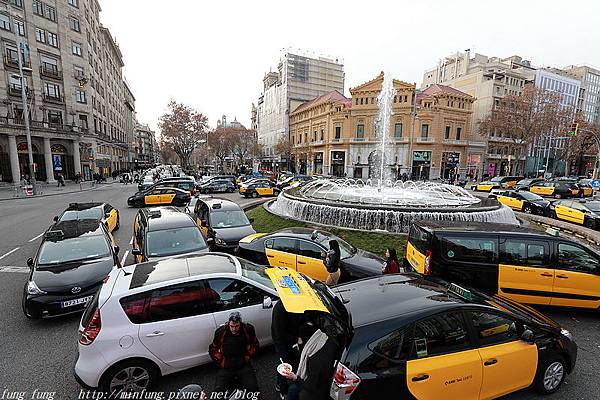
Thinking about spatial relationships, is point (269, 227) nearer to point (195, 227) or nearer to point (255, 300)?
point (195, 227)

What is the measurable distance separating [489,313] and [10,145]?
48836 millimetres

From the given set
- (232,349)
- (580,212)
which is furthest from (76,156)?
(580,212)

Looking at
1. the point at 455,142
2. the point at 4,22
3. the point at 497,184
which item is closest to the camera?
the point at 497,184

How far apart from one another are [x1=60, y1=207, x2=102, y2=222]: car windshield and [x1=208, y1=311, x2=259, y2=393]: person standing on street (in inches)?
360

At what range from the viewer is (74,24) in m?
42.7

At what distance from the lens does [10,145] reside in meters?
35.0

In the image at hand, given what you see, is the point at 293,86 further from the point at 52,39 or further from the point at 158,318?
the point at 158,318

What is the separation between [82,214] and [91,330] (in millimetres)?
9205

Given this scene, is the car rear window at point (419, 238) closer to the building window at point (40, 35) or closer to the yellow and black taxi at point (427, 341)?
the yellow and black taxi at point (427, 341)

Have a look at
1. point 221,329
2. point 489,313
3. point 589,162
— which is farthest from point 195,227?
point 589,162

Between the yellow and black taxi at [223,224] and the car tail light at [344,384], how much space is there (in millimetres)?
7167

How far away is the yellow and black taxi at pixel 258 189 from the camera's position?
86.4 feet

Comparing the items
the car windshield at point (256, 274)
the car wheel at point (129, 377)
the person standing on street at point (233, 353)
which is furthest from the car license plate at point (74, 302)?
the person standing on street at point (233, 353)

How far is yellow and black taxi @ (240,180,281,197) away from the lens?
2632cm
